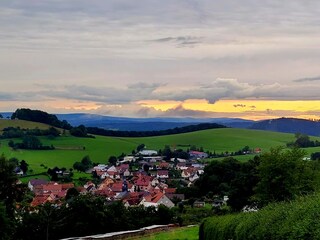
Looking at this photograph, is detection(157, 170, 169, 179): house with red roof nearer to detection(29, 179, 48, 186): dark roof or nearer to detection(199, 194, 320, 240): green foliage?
detection(29, 179, 48, 186): dark roof

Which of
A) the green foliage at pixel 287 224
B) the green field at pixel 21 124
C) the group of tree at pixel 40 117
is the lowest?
the green foliage at pixel 287 224

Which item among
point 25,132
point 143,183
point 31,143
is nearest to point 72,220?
point 143,183

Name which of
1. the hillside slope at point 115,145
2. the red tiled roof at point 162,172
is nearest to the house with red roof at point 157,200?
the hillside slope at point 115,145

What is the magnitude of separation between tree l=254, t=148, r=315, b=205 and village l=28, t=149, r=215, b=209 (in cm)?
3646

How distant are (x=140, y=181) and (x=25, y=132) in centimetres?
5274

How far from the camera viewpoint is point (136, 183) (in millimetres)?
119375

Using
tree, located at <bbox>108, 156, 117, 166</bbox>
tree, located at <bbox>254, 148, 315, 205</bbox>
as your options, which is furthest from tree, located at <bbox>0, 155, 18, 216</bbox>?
tree, located at <bbox>108, 156, 117, 166</bbox>

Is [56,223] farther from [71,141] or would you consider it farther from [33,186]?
[71,141]

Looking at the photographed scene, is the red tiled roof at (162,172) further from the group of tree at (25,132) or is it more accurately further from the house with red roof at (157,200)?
the house with red roof at (157,200)

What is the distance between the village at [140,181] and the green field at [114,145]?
20.0 ft

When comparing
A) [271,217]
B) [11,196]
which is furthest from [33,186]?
[271,217]

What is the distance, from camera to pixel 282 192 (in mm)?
37375

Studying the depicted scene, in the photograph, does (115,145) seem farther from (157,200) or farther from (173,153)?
(157,200)

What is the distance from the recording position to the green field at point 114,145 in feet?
Result: 437
